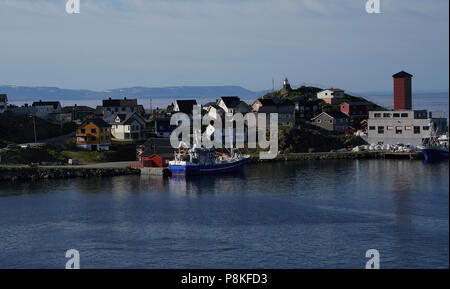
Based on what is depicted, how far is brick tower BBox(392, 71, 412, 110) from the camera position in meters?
38.4

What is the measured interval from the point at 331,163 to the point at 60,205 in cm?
1466

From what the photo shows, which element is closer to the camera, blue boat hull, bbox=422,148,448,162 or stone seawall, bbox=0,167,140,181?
blue boat hull, bbox=422,148,448,162

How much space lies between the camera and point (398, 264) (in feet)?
36.7

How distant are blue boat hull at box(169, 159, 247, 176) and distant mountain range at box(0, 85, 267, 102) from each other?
2426 inches

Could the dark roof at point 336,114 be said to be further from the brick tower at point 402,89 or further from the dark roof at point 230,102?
the dark roof at point 230,102

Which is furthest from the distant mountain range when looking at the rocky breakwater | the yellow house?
the rocky breakwater

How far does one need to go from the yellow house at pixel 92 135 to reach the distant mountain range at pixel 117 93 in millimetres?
55881

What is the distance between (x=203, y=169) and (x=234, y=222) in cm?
1140

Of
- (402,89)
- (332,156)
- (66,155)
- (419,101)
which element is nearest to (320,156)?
(332,156)

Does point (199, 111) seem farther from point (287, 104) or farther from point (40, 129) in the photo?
point (40, 129)

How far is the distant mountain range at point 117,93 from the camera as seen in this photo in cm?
9456

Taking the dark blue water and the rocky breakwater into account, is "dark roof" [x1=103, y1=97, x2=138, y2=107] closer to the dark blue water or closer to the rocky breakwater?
the rocky breakwater

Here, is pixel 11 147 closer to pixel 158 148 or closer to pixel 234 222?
pixel 158 148
